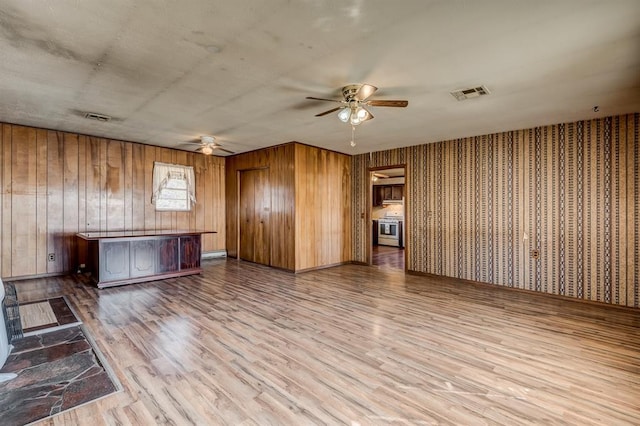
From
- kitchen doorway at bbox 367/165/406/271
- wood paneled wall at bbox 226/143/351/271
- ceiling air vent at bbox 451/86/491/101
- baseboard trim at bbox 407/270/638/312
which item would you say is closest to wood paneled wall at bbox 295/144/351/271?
wood paneled wall at bbox 226/143/351/271

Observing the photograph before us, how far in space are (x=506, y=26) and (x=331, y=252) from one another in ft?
17.7

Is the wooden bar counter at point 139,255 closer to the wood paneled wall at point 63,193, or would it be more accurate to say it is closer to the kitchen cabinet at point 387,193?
the wood paneled wall at point 63,193

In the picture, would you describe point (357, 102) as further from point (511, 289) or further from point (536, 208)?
point (511, 289)

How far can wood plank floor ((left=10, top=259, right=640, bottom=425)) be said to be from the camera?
1941 millimetres

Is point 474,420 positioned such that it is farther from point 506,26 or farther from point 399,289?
point 399,289

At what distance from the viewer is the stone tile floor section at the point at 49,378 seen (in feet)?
6.38

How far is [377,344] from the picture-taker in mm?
2893

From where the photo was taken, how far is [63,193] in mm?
5668

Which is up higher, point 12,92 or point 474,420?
point 12,92

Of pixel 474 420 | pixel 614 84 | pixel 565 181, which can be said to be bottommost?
pixel 474 420

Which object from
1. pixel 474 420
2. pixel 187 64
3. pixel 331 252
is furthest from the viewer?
pixel 331 252

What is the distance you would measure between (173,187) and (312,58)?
18.4ft

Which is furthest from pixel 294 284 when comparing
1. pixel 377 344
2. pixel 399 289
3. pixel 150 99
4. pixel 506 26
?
pixel 506 26

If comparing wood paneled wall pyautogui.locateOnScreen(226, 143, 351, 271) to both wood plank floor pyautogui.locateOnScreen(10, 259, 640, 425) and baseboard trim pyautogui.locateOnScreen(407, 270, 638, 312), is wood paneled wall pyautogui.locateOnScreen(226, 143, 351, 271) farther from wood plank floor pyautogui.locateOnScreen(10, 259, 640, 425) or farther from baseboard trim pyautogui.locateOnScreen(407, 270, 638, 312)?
baseboard trim pyautogui.locateOnScreen(407, 270, 638, 312)
